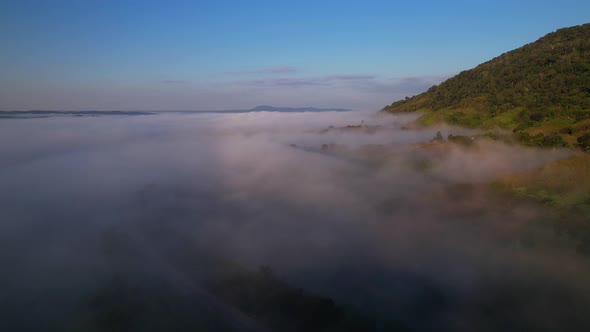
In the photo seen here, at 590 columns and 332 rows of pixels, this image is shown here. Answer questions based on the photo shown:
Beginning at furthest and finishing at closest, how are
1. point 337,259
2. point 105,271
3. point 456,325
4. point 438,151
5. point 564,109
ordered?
point 438,151
point 564,109
point 105,271
point 337,259
point 456,325

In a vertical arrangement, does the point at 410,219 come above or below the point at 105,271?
above

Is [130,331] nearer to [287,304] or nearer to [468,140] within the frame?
[287,304]

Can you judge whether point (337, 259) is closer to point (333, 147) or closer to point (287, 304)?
point (287, 304)

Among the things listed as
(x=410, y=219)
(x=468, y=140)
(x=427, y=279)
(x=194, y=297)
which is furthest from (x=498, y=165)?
(x=194, y=297)

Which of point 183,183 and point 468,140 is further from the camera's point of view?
point 183,183

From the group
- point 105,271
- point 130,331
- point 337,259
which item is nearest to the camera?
point 130,331

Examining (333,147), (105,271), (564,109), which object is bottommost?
(105,271)
